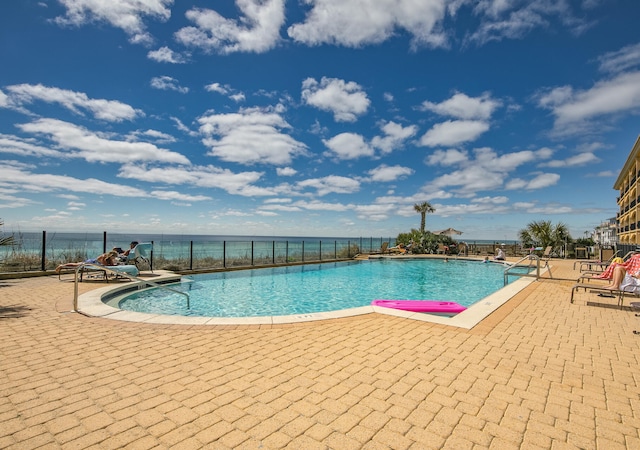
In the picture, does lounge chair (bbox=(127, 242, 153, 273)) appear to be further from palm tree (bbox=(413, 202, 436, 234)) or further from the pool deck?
palm tree (bbox=(413, 202, 436, 234))

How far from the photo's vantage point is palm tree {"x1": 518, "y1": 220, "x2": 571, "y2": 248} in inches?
830

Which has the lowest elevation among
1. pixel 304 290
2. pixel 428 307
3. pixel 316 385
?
pixel 304 290

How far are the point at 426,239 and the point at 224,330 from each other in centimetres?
2132

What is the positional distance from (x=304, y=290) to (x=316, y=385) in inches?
294

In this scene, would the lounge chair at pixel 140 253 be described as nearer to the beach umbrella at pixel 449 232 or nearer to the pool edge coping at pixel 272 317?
the pool edge coping at pixel 272 317

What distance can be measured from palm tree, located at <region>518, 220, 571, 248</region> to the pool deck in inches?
812

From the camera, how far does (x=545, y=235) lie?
21484mm

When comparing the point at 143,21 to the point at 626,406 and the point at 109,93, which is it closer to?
the point at 109,93

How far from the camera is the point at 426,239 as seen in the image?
23078 millimetres

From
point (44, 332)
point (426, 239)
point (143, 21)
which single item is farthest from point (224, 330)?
point (426, 239)

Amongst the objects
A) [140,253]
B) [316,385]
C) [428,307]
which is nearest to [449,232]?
[428,307]

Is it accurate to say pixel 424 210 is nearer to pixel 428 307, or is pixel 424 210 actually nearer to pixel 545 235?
pixel 545 235

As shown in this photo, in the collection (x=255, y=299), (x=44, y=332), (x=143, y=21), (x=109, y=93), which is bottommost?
(x=255, y=299)

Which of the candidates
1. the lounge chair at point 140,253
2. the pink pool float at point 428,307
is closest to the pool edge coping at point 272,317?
the pink pool float at point 428,307
